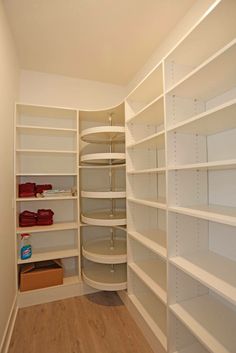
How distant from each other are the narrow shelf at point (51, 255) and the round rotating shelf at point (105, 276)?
0.83ft

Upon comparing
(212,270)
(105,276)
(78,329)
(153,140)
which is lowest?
(78,329)

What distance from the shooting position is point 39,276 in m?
2.09

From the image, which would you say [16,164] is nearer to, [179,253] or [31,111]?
[31,111]

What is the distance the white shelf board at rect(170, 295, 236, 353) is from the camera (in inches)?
40.7

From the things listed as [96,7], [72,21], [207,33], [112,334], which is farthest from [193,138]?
[112,334]

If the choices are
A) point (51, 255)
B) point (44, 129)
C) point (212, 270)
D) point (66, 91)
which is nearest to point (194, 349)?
point (212, 270)

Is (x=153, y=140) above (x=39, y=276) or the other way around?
above

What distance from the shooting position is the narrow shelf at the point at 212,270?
3.18ft

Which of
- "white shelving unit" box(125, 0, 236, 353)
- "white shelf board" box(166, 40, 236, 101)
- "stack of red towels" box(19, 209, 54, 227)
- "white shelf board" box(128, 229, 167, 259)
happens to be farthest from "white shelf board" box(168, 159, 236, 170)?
"stack of red towels" box(19, 209, 54, 227)

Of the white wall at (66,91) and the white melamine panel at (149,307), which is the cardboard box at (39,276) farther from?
the white wall at (66,91)

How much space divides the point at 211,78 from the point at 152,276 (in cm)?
155

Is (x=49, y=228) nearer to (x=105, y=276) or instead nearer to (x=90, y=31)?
(x=105, y=276)

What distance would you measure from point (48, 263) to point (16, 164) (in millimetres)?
1167

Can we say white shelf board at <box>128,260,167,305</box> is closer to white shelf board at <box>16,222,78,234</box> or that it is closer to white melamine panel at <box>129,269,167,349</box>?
white melamine panel at <box>129,269,167,349</box>
